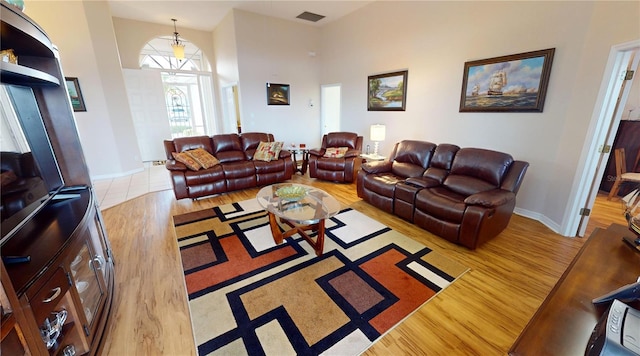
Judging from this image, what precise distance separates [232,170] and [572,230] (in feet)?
14.8

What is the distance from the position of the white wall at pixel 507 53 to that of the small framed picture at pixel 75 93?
5.54 m

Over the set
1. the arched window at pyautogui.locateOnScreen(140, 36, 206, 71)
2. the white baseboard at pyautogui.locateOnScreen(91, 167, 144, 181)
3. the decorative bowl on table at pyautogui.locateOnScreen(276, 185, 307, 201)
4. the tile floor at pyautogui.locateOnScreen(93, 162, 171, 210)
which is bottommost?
the tile floor at pyautogui.locateOnScreen(93, 162, 171, 210)

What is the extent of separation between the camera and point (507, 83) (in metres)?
3.22

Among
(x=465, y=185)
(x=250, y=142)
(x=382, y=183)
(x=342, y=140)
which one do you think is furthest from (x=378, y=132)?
(x=250, y=142)

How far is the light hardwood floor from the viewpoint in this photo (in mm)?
1561

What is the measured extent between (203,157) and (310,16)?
13.3ft

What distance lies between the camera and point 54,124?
1868 mm

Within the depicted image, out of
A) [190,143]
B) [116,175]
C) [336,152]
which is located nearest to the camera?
[190,143]

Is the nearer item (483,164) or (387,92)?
(483,164)

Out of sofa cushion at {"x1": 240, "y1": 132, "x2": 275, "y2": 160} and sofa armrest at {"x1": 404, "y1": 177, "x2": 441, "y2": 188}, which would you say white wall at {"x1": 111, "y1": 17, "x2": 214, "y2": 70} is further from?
sofa armrest at {"x1": 404, "y1": 177, "x2": 441, "y2": 188}

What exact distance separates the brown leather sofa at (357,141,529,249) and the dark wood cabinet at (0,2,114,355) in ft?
9.56

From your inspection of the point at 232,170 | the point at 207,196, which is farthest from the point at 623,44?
the point at 207,196

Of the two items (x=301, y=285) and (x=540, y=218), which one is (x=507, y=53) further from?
(x=301, y=285)

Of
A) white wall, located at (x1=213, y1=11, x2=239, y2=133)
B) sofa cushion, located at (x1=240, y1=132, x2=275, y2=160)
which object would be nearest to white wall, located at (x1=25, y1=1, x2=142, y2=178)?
white wall, located at (x1=213, y1=11, x2=239, y2=133)
